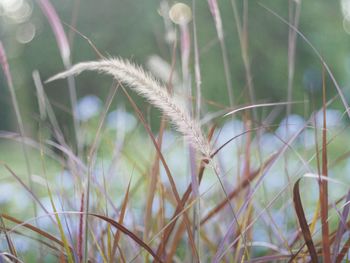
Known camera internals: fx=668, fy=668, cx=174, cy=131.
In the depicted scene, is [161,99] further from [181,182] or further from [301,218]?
[181,182]

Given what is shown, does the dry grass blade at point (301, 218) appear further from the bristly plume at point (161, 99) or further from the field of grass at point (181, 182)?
the bristly plume at point (161, 99)

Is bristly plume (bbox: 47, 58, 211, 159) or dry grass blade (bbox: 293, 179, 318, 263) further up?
bristly plume (bbox: 47, 58, 211, 159)

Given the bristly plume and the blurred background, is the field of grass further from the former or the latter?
the blurred background

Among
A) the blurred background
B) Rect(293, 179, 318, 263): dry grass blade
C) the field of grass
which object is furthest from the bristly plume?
the blurred background

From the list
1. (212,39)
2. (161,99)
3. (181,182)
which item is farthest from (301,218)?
(212,39)

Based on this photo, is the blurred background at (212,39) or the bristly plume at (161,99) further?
the blurred background at (212,39)

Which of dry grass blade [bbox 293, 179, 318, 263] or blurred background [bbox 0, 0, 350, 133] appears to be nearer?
dry grass blade [bbox 293, 179, 318, 263]

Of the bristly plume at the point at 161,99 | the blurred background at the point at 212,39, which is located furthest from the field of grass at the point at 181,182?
the blurred background at the point at 212,39

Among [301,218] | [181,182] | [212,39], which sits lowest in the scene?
[181,182]

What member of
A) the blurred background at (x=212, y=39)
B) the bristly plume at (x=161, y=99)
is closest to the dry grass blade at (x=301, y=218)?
the bristly plume at (x=161, y=99)

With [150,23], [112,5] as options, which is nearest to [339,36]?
[150,23]

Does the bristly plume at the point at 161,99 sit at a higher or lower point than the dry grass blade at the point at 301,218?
higher

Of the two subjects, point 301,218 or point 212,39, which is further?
point 212,39
